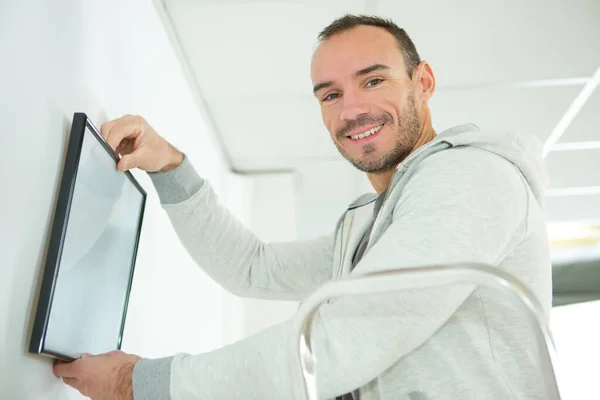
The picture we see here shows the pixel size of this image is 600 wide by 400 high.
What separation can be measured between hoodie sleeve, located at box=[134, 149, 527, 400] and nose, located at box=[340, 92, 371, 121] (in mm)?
544

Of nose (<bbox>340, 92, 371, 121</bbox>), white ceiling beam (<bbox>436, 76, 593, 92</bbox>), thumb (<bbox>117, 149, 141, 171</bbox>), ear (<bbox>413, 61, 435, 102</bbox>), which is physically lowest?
thumb (<bbox>117, 149, 141, 171</bbox>)

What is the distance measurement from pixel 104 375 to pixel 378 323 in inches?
17.2

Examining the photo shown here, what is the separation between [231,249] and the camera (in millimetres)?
1445

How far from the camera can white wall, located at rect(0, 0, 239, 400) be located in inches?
34.8

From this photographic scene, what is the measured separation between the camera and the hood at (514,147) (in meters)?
0.97

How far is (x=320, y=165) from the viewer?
10.5 ft

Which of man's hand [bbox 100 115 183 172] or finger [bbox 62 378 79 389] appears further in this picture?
man's hand [bbox 100 115 183 172]

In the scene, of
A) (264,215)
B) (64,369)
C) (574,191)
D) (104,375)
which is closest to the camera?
(104,375)

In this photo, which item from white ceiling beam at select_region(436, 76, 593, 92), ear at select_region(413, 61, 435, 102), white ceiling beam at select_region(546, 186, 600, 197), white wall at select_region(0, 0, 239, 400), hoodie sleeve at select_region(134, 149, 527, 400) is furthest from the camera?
white ceiling beam at select_region(546, 186, 600, 197)

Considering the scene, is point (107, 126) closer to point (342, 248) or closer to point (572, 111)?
point (342, 248)

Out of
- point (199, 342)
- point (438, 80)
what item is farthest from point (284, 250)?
point (438, 80)

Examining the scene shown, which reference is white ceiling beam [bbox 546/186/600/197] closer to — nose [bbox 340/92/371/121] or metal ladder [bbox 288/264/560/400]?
nose [bbox 340/92/371/121]

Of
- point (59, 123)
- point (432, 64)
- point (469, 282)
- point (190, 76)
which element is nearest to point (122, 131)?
point (59, 123)

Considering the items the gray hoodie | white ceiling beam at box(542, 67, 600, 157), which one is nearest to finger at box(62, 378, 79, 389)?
the gray hoodie
